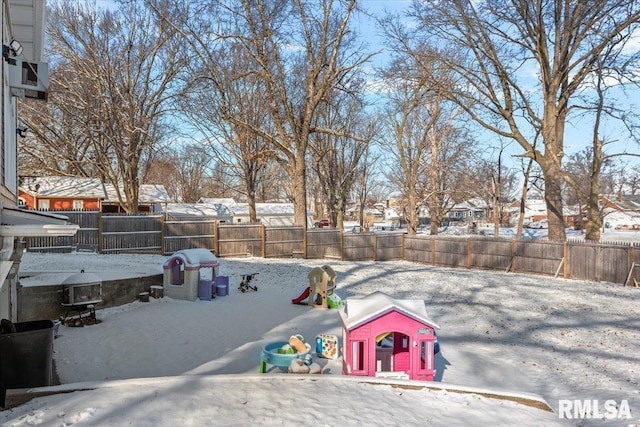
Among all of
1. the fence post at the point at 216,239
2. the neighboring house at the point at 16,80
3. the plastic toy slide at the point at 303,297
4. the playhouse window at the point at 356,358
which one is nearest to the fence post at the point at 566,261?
the plastic toy slide at the point at 303,297

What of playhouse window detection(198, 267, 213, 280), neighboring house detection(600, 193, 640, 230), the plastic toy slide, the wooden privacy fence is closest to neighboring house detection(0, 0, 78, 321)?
playhouse window detection(198, 267, 213, 280)

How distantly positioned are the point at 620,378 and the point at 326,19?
20.4 meters

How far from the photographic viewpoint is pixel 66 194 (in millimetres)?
29234

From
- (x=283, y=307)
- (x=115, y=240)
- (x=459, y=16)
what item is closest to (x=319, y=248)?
(x=115, y=240)

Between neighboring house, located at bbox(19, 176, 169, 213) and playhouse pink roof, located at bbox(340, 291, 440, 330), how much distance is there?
28100 millimetres

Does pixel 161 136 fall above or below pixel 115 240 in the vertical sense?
above

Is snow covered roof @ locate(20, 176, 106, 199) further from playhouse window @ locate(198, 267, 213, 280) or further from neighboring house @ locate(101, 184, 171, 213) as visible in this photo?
playhouse window @ locate(198, 267, 213, 280)

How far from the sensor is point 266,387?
5.18 m

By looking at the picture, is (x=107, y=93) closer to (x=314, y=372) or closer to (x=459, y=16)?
(x=459, y=16)

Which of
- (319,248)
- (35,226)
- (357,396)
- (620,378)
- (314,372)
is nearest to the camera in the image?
(35,226)

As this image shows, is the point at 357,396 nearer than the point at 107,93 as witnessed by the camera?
Yes

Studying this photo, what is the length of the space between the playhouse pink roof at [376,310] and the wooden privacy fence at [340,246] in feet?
42.5

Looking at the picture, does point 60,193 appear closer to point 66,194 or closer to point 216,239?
point 66,194

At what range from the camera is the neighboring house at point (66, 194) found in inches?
1133
